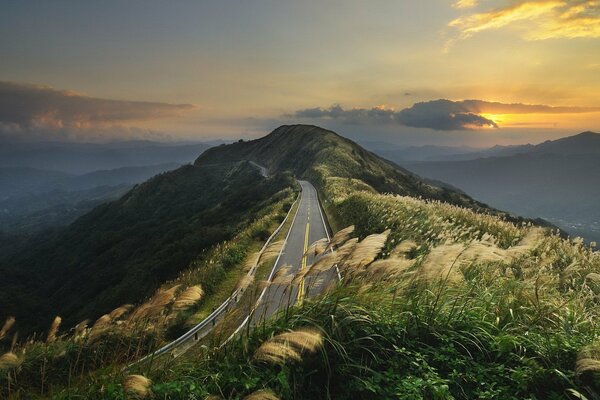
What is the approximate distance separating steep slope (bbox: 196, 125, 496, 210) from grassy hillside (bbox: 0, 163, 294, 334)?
1337cm

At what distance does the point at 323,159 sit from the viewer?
91.0 m

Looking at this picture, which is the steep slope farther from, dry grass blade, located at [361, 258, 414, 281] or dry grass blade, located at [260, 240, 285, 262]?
dry grass blade, located at [361, 258, 414, 281]

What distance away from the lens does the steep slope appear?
7968 cm

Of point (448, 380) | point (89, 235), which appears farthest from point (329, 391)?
point (89, 235)

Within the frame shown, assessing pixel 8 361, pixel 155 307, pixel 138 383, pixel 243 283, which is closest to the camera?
pixel 138 383

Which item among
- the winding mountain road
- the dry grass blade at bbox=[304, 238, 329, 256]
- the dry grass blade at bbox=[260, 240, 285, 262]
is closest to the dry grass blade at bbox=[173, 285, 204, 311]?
the winding mountain road

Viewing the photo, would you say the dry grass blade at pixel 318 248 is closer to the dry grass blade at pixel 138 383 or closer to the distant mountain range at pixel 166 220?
the dry grass blade at pixel 138 383

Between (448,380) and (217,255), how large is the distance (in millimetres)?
17781

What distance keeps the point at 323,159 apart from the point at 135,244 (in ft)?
155

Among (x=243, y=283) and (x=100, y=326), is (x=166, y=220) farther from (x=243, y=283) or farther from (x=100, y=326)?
(x=243, y=283)

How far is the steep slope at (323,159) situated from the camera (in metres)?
79.7

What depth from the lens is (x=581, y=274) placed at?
26.0 feet

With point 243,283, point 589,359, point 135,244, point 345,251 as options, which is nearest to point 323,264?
point 345,251

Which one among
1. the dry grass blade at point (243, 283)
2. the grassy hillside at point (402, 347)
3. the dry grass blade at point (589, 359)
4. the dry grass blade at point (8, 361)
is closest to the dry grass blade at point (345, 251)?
the grassy hillside at point (402, 347)
